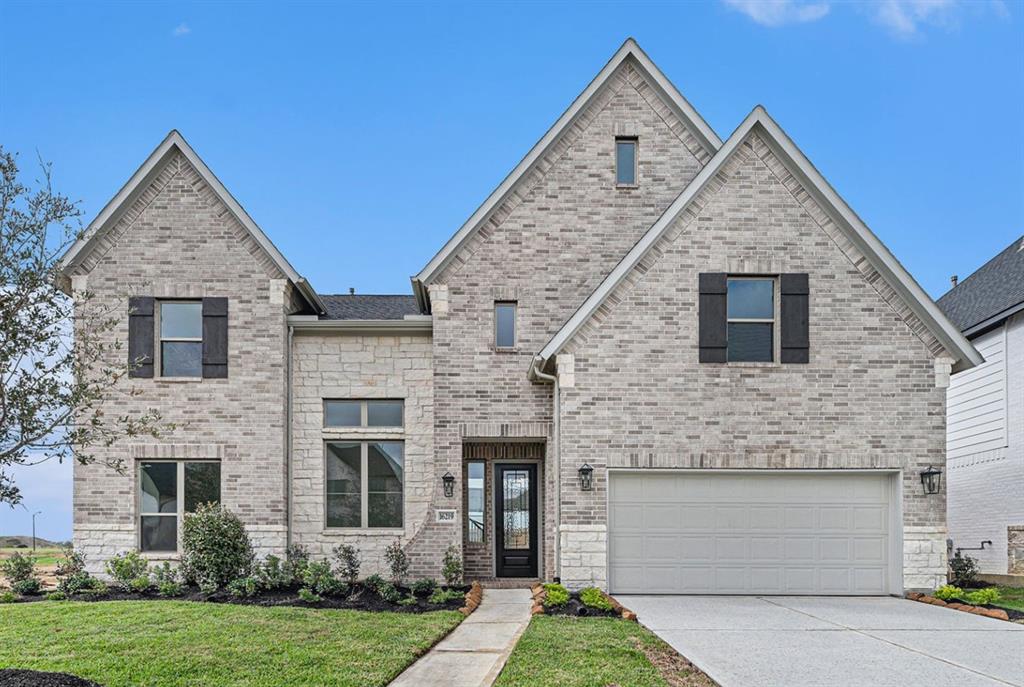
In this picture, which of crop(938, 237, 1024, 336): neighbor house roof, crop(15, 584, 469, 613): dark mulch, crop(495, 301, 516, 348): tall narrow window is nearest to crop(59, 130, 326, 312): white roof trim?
crop(495, 301, 516, 348): tall narrow window

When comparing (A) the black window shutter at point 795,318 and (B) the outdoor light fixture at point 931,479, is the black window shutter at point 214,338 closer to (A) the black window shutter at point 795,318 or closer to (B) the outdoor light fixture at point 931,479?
(A) the black window shutter at point 795,318

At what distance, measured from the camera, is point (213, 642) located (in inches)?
382

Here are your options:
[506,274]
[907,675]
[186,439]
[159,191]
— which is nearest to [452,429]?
[506,274]

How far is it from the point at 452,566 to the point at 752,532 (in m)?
5.04

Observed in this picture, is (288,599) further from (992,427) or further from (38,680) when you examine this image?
(992,427)

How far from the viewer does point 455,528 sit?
52.0 feet

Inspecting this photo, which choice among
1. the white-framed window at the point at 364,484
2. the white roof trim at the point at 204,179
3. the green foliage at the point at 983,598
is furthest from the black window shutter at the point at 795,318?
the white roof trim at the point at 204,179

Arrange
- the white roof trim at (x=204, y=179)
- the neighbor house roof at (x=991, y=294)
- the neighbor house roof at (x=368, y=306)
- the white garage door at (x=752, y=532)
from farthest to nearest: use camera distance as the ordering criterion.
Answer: the neighbor house roof at (x=991, y=294)
the neighbor house roof at (x=368, y=306)
the white roof trim at (x=204, y=179)
the white garage door at (x=752, y=532)

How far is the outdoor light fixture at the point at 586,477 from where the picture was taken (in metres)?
14.1

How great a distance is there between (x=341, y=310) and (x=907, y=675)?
1285 centimetres

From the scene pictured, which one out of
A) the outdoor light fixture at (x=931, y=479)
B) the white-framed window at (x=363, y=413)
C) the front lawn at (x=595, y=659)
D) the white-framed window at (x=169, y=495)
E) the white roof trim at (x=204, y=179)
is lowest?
the front lawn at (x=595, y=659)

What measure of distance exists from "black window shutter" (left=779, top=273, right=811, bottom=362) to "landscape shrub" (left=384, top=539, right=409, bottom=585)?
728cm

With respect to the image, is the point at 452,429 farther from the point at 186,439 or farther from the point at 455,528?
the point at 186,439

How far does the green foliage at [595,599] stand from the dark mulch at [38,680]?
6.47 meters
